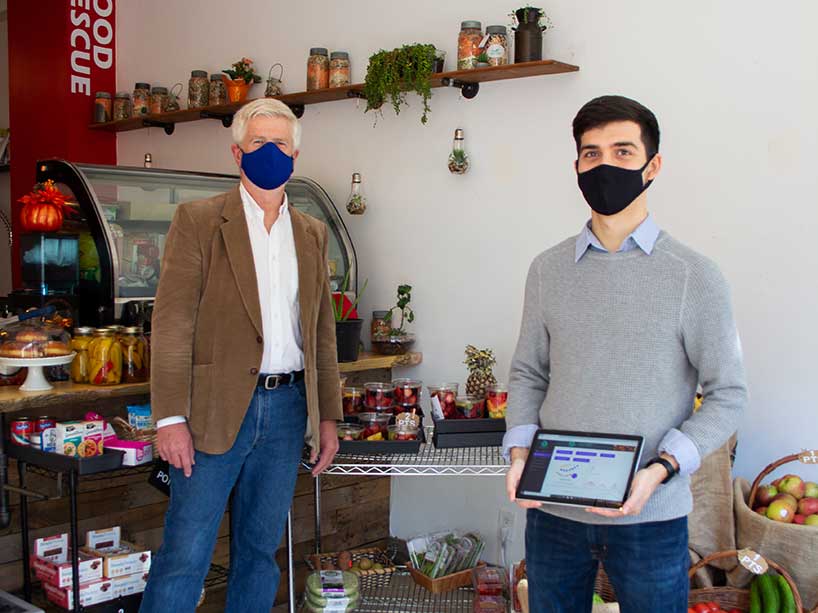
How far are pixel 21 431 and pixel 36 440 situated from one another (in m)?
0.07

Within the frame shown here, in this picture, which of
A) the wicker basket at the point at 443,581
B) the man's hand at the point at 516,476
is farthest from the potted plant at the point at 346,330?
the man's hand at the point at 516,476

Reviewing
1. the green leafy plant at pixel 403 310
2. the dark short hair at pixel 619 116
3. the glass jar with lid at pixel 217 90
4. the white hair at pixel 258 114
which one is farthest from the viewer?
the glass jar with lid at pixel 217 90

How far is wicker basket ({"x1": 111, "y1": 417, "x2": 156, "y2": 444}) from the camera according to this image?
9.59 ft

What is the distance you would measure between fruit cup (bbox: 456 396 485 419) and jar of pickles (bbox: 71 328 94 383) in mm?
1249

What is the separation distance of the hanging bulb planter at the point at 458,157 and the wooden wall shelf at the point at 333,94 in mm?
174

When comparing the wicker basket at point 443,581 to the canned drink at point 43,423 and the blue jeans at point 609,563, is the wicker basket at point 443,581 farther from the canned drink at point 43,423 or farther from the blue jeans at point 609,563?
the blue jeans at point 609,563

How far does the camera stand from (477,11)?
388 centimetres

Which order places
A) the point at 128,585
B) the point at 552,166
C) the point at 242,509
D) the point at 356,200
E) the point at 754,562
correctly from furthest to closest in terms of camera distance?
1. the point at 356,200
2. the point at 552,166
3. the point at 128,585
4. the point at 242,509
5. the point at 754,562

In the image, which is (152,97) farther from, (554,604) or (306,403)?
(554,604)

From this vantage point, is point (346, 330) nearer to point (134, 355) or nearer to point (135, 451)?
point (134, 355)

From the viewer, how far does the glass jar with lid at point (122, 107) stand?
561 centimetres

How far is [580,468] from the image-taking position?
5.59 ft

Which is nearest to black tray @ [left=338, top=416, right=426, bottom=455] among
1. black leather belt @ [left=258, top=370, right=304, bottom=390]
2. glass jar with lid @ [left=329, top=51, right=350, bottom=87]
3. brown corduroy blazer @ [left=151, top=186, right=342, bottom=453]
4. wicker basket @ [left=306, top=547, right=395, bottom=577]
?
black leather belt @ [left=258, top=370, right=304, bottom=390]

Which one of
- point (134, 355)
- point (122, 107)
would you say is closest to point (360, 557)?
point (134, 355)
